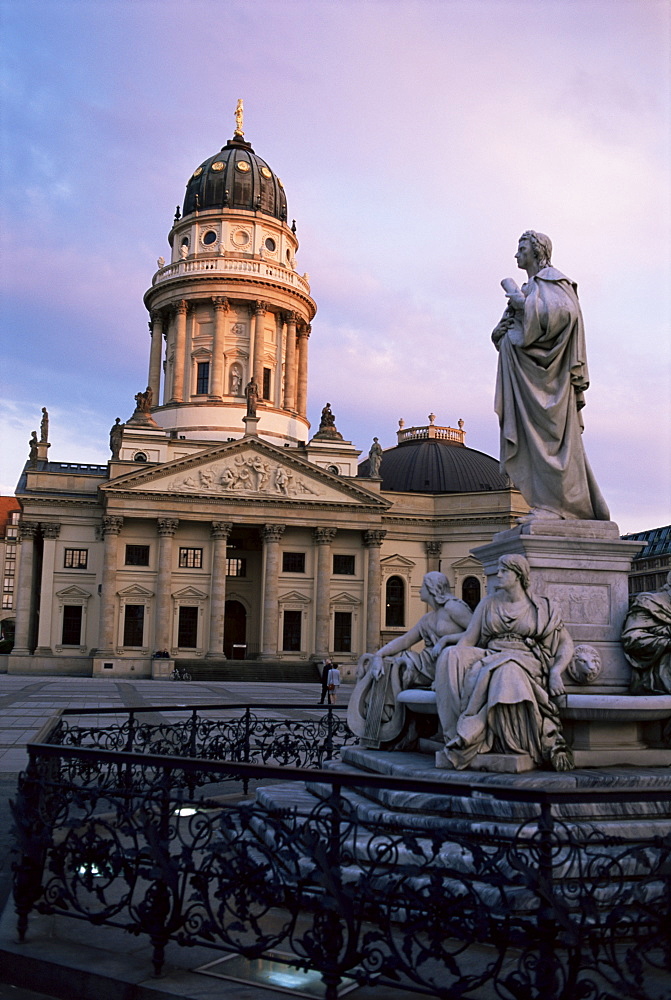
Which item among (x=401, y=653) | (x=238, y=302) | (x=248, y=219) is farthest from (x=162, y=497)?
(x=401, y=653)

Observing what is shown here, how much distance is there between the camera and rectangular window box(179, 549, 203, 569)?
54.8 m

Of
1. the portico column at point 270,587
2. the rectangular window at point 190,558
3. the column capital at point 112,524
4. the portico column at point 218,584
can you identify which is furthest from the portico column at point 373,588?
the column capital at point 112,524

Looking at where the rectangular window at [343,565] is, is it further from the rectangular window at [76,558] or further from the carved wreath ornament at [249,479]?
the rectangular window at [76,558]

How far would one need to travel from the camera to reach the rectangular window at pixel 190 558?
5475 centimetres

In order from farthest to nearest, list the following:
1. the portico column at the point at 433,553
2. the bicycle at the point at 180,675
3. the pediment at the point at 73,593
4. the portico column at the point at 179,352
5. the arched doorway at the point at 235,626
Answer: the portico column at the point at 179,352 < the portico column at the point at 433,553 < the arched doorway at the point at 235,626 < the pediment at the point at 73,593 < the bicycle at the point at 180,675

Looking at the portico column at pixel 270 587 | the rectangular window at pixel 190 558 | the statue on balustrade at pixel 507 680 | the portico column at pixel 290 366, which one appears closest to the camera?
the statue on balustrade at pixel 507 680

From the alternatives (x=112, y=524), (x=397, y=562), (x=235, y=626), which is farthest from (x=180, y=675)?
(x=397, y=562)

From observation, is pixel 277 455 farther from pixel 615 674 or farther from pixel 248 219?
pixel 615 674

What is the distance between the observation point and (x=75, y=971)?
4.56 metres

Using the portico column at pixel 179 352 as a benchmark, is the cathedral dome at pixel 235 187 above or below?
above

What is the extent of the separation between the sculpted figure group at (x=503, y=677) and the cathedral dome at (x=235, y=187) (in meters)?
65.4

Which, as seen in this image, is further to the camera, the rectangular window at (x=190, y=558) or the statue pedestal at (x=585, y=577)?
the rectangular window at (x=190, y=558)

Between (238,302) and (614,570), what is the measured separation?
201 feet

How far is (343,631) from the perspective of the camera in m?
56.8
